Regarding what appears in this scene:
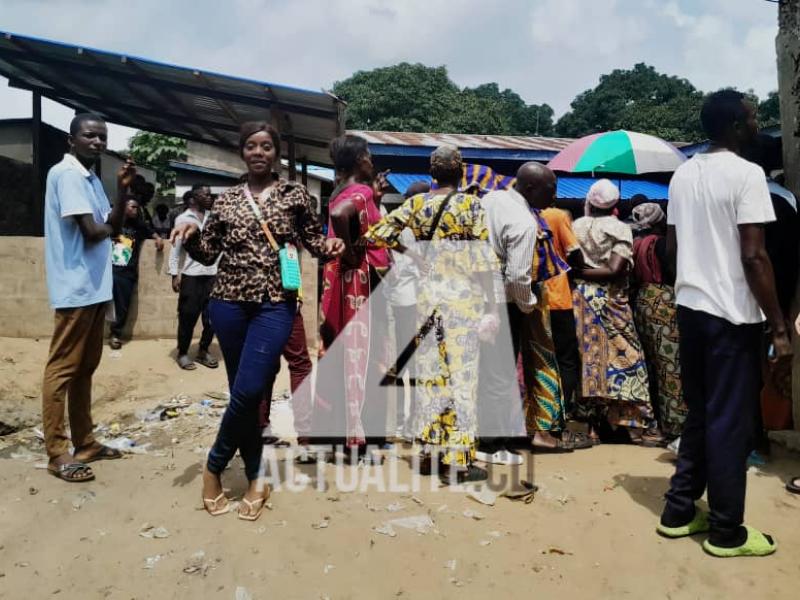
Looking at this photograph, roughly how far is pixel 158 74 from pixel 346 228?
5430mm

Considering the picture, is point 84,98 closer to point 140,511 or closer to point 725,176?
point 140,511

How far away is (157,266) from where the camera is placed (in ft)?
23.2

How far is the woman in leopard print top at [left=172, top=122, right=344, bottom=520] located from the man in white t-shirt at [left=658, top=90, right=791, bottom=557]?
1.65 metres

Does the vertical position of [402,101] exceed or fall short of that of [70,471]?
it exceeds it

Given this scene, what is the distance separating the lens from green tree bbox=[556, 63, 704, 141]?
33.3 metres

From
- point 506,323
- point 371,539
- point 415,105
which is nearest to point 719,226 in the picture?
point 506,323

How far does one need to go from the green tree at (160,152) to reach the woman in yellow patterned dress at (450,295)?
809 inches

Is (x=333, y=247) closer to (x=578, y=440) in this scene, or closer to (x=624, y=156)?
(x=578, y=440)

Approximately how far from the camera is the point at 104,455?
12.5ft

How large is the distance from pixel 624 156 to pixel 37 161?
7.79m

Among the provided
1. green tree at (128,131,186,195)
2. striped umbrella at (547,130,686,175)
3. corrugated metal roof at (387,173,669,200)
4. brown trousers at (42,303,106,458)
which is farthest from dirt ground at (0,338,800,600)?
green tree at (128,131,186,195)

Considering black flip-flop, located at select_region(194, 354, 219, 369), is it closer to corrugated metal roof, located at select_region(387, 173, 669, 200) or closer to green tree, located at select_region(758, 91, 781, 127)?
corrugated metal roof, located at select_region(387, 173, 669, 200)

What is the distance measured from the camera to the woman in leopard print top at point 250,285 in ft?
9.60

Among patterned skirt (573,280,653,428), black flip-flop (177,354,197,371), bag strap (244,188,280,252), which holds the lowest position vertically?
black flip-flop (177,354,197,371)
